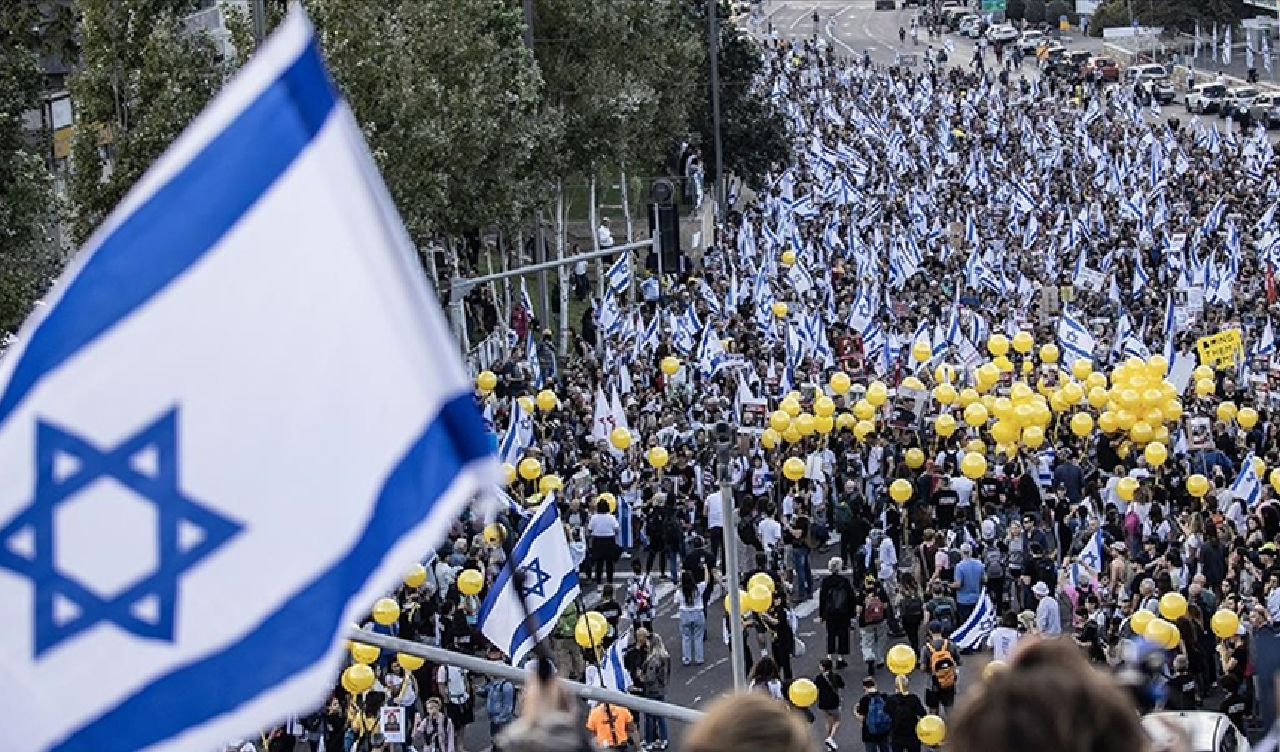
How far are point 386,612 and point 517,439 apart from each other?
288 inches

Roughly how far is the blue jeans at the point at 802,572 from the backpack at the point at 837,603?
2543 millimetres

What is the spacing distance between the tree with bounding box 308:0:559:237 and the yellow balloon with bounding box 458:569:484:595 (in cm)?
1248

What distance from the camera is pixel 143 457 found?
5312 mm

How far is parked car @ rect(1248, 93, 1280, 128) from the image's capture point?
72.9m

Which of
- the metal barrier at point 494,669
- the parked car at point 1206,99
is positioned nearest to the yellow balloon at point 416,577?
the metal barrier at point 494,669

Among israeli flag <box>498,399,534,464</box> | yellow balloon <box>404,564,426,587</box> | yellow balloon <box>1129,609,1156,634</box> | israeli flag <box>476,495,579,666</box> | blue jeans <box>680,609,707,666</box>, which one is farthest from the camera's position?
israeli flag <box>498,399,534,464</box>

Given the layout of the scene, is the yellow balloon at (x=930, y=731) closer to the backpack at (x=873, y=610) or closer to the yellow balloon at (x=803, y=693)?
the yellow balloon at (x=803, y=693)

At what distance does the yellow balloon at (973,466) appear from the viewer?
25359 mm

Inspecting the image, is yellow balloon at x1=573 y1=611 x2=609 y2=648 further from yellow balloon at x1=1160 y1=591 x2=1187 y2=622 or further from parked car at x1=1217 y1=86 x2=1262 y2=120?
parked car at x1=1217 y1=86 x2=1262 y2=120

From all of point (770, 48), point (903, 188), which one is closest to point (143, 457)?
point (903, 188)

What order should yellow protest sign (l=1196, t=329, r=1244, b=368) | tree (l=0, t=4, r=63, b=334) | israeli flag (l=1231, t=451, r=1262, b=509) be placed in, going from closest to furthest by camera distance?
israeli flag (l=1231, t=451, r=1262, b=509)
tree (l=0, t=4, r=63, b=334)
yellow protest sign (l=1196, t=329, r=1244, b=368)

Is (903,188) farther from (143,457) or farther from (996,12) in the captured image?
(996,12)

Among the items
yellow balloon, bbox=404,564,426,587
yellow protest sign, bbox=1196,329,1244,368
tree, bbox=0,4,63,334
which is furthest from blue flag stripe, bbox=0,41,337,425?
yellow protest sign, bbox=1196,329,1244,368

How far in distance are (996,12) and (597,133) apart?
79.7m
